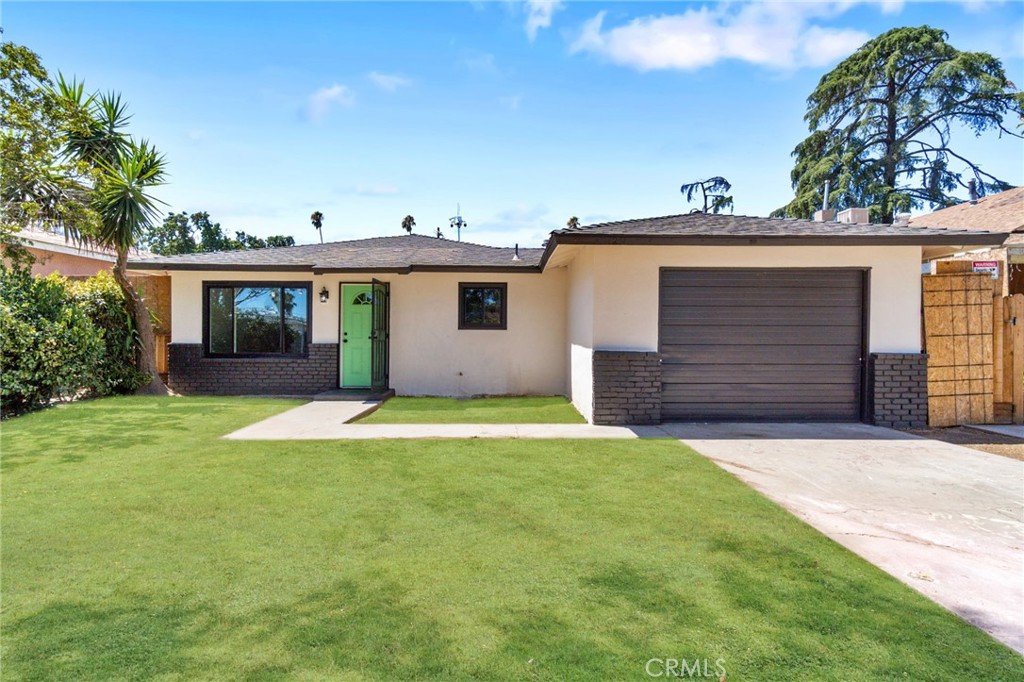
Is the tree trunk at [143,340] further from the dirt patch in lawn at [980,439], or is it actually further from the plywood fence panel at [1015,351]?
the plywood fence panel at [1015,351]

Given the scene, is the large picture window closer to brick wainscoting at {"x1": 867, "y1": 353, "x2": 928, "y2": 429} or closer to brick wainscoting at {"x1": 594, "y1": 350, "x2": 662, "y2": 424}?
brick wainscoting at {"x1": 594, "y1": 350, "x2": 662, "y2": 424}

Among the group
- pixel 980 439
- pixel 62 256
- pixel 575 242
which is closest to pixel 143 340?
pixel 62 256

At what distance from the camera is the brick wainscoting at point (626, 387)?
7445 millimetres

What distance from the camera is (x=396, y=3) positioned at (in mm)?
8602

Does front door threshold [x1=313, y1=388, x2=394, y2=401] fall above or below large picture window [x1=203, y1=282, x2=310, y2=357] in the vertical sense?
below

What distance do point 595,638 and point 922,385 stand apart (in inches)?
302

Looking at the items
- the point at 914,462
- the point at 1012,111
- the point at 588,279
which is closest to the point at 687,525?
the point at 914,462

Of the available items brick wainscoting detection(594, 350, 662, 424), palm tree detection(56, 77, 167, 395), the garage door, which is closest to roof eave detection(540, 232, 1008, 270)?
the garage door

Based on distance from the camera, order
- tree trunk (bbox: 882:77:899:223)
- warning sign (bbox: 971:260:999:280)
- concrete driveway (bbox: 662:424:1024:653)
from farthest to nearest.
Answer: tree trunk (bbox: 882:77:899:223) → warning sign (bbox: 971:260:999:280) → concrete driveway (bbox: 662:424:1024:653)

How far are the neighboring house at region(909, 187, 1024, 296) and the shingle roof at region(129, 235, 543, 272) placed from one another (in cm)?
851

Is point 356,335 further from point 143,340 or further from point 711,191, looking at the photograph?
point 711,191

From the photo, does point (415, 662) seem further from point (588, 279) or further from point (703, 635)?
point (588, 279)

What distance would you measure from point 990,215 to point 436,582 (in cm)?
1513

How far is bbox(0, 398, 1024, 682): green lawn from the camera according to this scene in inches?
86.5
